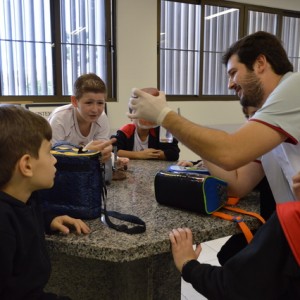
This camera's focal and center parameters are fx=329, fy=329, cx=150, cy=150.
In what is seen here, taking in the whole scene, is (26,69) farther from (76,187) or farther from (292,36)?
(292,36)

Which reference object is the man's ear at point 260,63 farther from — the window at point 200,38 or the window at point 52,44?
the window at point 200,38

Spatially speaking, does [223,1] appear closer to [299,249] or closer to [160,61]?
[160,61]

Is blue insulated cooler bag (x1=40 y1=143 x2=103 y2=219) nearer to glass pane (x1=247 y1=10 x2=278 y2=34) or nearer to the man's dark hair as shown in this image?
the man's dark hair

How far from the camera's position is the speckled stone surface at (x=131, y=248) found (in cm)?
84

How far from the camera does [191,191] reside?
1012mm

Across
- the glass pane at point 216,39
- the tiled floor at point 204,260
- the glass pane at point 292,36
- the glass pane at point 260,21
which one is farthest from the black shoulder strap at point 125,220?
the glass pane at point 292,36

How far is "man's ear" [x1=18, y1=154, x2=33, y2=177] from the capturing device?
82cm

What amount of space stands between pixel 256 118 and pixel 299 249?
1.56 ft

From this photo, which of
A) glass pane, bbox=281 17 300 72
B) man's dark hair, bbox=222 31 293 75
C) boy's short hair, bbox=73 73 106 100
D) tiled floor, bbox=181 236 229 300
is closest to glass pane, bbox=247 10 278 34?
glass pane, bbox=281 17 300 72

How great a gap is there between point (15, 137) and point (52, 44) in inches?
131

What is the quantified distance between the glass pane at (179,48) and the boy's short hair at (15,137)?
150 inches

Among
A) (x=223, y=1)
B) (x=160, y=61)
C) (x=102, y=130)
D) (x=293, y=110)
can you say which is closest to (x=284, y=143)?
(x=293, y=110)

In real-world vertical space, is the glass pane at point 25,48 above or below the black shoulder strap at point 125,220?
above

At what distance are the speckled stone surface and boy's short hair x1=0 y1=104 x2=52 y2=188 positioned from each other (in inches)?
9.1
